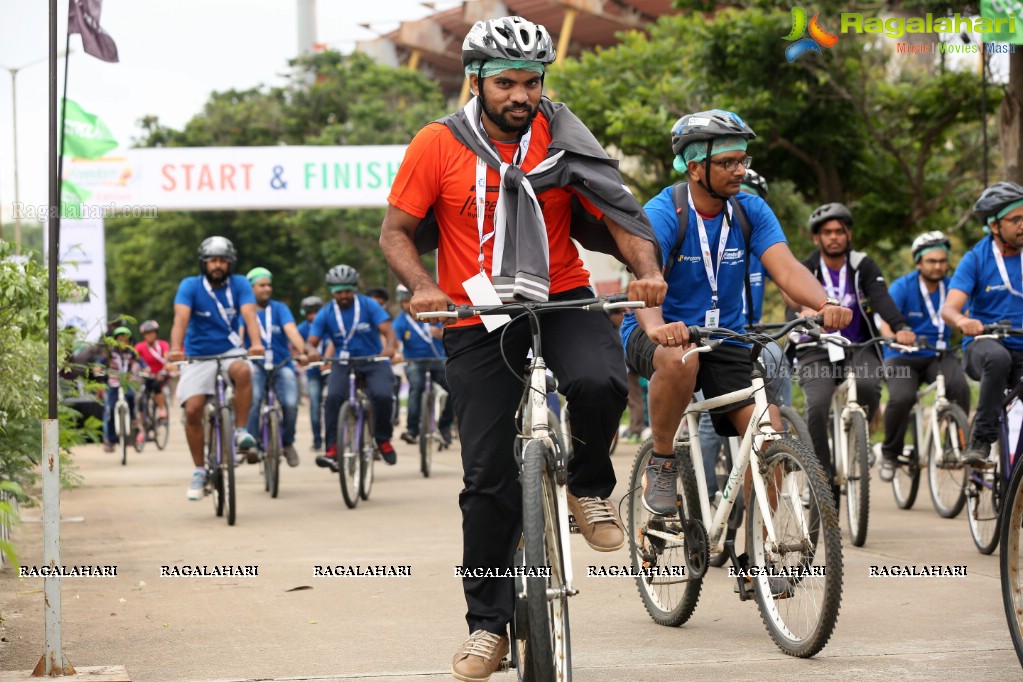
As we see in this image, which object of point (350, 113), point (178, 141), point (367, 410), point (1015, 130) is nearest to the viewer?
→ point (367, 410)

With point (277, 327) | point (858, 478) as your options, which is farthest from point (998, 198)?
point (277, 327)

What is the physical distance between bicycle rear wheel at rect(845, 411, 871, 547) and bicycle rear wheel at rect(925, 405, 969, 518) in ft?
2.35

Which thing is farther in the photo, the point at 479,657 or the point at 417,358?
the point at 417,358

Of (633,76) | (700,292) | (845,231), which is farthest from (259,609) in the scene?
(633,76)

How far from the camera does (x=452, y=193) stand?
4.83 meters

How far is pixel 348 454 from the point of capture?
11.9 m

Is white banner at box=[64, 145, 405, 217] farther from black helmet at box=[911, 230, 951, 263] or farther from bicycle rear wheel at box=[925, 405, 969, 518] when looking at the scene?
bicycle rear wheel at box=[925, 405, 969, 518]

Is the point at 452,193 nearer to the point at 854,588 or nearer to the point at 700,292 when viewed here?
the point at 700,292

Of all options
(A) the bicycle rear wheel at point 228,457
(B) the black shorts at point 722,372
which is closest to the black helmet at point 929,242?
(B) the black shorts at point 722,372

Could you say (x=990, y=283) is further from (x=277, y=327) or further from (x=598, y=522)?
(x=277, y=327)

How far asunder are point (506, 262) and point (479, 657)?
49.5 inches

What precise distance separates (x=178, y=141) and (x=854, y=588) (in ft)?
159

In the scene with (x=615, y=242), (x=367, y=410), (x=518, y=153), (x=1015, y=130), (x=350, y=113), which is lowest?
(x=367, y=410)

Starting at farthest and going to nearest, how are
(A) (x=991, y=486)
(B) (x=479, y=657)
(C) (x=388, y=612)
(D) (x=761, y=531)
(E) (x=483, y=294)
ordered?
(A) (x=991, y=486) → (C) (x=388, y=612) → (D) (x=761, y=531) → (E) (x=483, y=294) → (B) (x=479, y=657)
